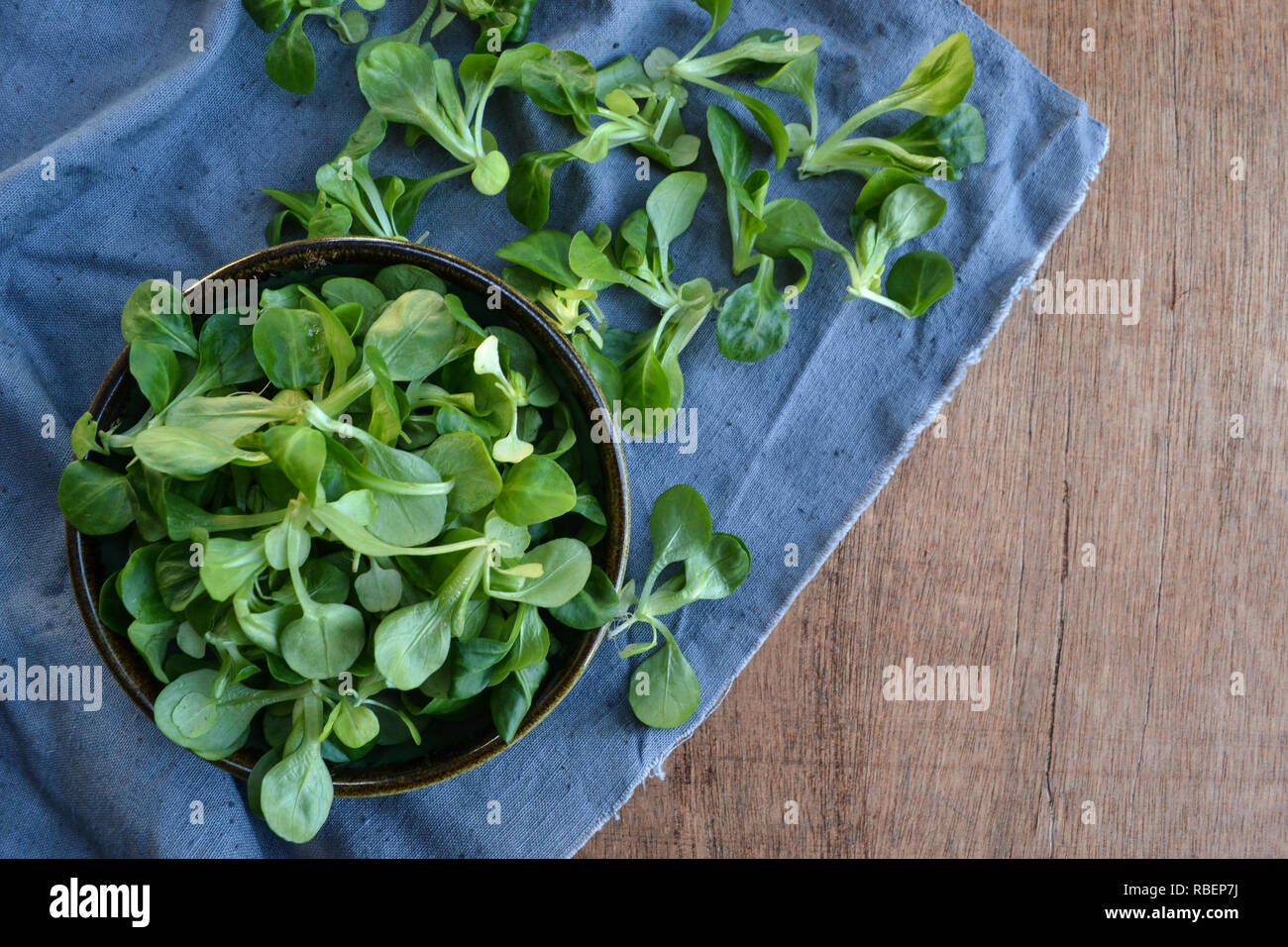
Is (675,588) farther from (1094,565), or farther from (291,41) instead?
(291,41)

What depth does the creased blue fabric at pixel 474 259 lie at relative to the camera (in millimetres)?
691

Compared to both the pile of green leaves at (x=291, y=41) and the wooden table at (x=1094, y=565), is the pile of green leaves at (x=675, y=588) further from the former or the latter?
Result: the pile of green leaves at (x=291, y=41)

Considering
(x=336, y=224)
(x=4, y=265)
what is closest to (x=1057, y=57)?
(x=336, y=224)

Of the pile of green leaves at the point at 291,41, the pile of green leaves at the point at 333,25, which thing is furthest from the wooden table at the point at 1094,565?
the pile of green leaves at the point at 291,41

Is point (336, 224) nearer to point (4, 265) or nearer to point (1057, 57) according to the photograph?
point (4, 265)

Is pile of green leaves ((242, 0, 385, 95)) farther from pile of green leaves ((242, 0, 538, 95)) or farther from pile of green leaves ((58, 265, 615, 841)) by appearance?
pile of green leaves ((58, 265, 615, 841))

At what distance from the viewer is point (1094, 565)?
0.77 metres

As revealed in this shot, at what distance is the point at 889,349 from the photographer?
2.41 ft

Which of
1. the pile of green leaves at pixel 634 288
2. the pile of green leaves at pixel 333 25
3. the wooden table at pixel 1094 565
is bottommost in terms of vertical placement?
the wooden table at pixel 1094 565

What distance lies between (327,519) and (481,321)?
189mm

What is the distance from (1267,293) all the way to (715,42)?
480 mm

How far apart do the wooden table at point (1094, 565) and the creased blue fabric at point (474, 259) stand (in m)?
0.05

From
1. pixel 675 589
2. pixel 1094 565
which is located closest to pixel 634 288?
pixel 675 589

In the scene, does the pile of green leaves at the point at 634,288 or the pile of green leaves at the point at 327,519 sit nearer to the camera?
the pile of green leaves at the point at 327,519
